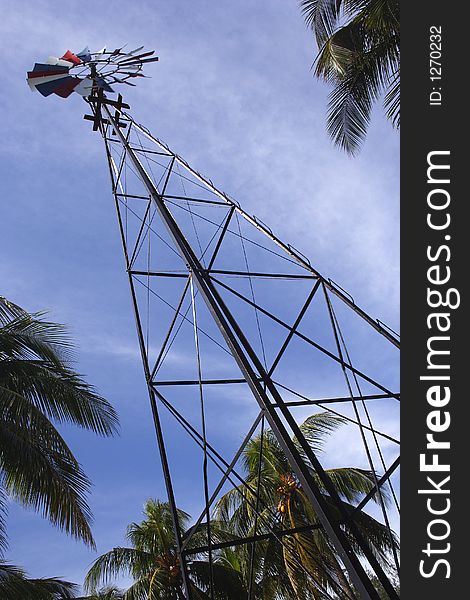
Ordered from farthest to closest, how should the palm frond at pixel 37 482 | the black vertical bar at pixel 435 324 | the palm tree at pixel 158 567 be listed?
the palm tree at pixel 158 567 → the palm frond at pixel 37 482 → the black vertical bar at pixel 435 324

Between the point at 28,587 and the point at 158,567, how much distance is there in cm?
431

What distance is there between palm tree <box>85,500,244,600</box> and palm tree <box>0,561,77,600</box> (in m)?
1.78

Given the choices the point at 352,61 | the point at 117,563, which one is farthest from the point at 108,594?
the point at 352,61

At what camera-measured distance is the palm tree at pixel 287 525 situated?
15477 millimetres

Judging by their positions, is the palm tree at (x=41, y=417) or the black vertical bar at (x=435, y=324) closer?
the black vertical bar at (x=435, y=324)

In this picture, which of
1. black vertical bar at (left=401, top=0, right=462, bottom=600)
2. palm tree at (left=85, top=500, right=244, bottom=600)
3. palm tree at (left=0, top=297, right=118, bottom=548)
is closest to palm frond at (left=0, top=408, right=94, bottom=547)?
palm tree at (left=0, top=297, right=118, bottom=548)

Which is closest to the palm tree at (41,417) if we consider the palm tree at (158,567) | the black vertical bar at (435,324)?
the palm tree at (158,567)

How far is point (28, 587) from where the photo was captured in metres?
12.3

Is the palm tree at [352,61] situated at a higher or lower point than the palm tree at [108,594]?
higher

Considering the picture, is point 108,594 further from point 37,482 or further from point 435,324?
point 435,324

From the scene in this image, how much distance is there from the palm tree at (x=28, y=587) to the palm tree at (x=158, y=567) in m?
1.78

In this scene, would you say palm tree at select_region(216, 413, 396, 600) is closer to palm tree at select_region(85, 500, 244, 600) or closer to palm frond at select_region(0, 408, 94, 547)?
palm tree at select_region(85, 500, 244, 600)

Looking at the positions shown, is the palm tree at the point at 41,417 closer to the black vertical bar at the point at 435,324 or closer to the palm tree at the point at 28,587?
the palm tree at the point at 28,587

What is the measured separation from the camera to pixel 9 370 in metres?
12.1
